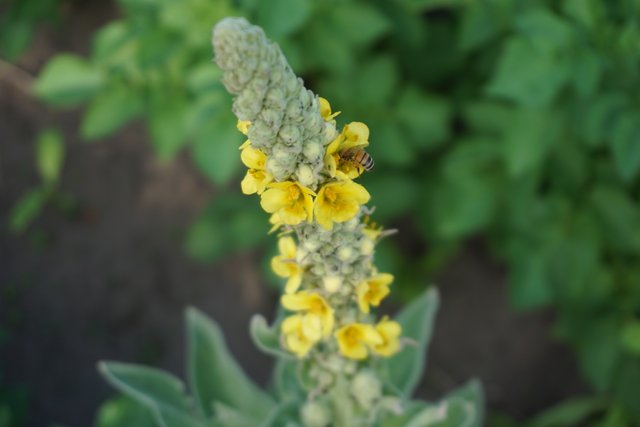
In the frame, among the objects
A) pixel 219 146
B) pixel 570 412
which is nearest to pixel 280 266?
pixel 219 146

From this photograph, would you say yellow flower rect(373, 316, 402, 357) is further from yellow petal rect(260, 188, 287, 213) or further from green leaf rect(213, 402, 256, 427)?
green leaf rect(213, 402, 256, 427)

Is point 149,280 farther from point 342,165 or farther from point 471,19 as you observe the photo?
point 342,165

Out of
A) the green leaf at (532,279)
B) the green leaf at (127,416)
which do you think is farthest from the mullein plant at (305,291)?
the green leaf at (532,279)

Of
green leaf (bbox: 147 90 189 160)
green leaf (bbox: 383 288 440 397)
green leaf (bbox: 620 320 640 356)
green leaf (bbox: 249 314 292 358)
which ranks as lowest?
green leaf (bbox: 249 314 292 358)

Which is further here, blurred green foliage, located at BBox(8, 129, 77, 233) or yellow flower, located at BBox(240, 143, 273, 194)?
blurred green foliage, located at BBox(8, 129, 77, 233)

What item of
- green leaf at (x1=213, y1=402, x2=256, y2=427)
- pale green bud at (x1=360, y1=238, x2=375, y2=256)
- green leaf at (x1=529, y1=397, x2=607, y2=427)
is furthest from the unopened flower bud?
green leaf at (x1=529, y1=397, x2=607, y2=427)

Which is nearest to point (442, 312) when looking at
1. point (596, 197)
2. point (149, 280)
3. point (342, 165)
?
point (596, 197)

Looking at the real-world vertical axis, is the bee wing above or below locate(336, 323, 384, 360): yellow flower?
above
